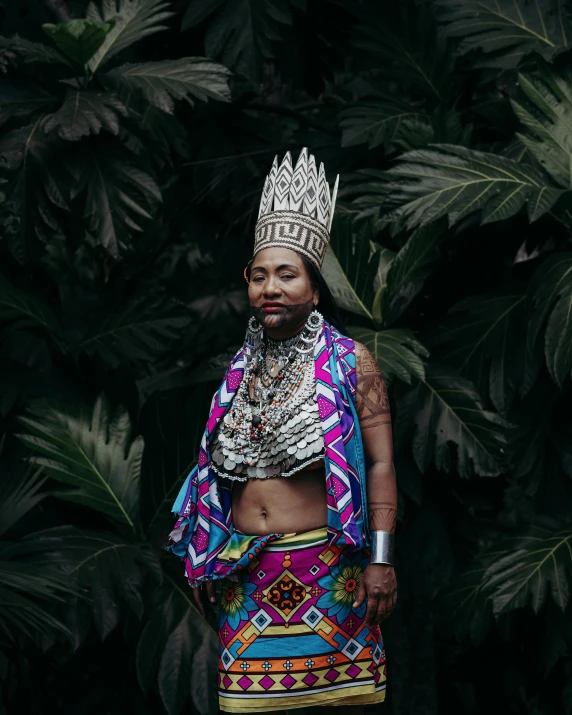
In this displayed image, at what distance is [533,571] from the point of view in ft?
16.4

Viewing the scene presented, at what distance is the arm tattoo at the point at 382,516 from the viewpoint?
365 cm

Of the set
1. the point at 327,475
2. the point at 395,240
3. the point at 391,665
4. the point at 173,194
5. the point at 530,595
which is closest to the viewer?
the point at 327,475

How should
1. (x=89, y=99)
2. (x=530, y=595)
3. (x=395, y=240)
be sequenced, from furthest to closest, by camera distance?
(x=395, y=240) < (x=89, y=99) < (x=530, y=595)

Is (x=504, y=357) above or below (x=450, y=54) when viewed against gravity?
below

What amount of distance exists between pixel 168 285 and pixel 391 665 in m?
2.28

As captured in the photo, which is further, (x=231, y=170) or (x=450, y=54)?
(x=231, y=170)

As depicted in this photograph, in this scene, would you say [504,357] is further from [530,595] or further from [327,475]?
[327,475]

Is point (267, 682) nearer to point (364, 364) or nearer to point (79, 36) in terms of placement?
point (364, 364)

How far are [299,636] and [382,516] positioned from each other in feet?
1.32

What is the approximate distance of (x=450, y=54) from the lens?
6035 millimetres

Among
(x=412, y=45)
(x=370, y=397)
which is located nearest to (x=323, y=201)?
(x=370, y=397)

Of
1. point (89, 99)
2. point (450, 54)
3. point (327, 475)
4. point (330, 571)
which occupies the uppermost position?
point (450, 54)

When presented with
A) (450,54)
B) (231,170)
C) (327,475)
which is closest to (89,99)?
(231,170)

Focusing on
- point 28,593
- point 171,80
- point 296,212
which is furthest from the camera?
point 171,80
